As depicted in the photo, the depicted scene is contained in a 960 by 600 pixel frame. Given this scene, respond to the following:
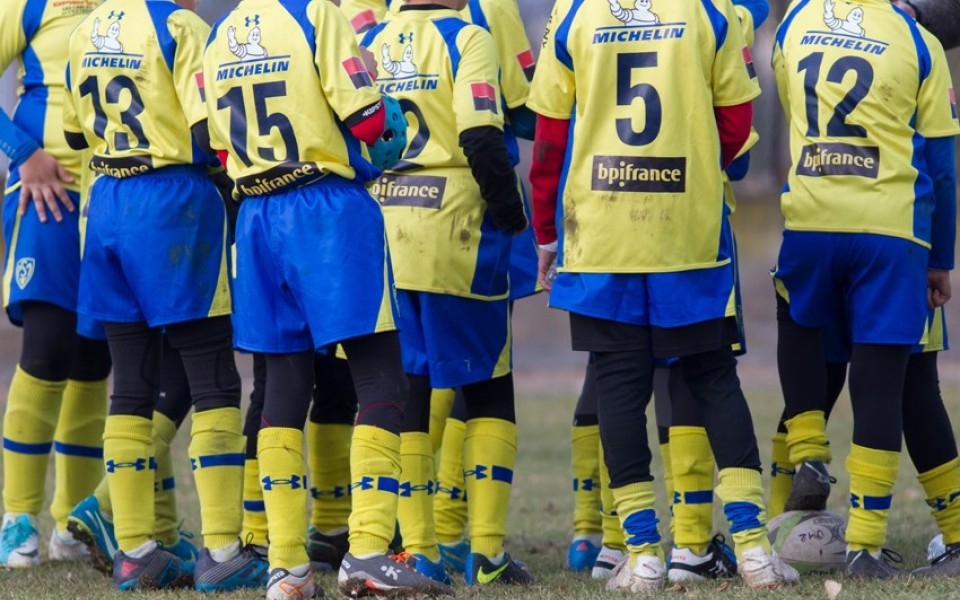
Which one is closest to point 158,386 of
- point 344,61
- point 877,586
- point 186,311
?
point 186,311

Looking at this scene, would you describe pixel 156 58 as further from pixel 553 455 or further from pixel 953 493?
pixel 553 455

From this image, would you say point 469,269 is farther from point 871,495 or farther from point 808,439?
point 871,495

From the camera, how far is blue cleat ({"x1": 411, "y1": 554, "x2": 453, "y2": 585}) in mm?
5215

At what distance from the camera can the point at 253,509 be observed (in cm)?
566

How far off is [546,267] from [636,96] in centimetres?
86

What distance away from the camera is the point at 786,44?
17.4 ft

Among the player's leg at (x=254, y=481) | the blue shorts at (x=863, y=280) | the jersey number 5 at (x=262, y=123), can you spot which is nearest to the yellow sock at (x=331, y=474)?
the player's leg at (x=254, y=481)

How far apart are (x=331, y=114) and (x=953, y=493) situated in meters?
2.73

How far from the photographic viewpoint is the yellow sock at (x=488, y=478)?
5359mm

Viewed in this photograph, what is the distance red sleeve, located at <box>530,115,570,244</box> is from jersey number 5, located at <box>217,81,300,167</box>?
0.90m

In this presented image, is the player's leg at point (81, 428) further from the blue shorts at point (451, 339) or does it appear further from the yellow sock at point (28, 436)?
the blue shorts at point (451, 339)

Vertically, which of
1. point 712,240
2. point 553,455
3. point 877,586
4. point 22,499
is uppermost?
point 712,240

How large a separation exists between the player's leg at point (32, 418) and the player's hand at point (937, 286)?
356 cm

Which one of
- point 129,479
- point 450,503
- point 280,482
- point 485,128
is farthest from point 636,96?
point 129,479
